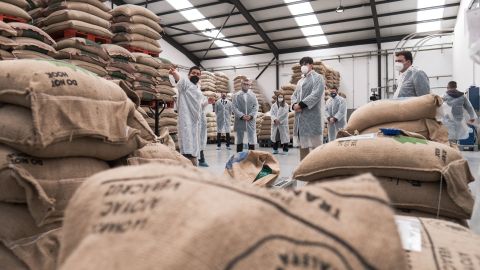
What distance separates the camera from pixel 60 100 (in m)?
1.39

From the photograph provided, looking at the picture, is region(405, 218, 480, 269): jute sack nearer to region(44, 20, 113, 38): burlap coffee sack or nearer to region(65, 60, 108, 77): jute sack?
region(65, 60, 108, 77): jute sack

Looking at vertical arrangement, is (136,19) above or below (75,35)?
above

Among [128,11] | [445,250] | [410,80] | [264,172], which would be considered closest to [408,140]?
[445,250]

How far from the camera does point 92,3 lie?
4.36 metres

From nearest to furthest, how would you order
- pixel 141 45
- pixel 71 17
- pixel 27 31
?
1. pixel 27 31
2. pixel 71 17
3. pixel 141 45

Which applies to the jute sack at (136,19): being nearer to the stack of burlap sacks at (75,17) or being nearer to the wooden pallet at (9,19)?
the stack of burlap sacks at (75,17)

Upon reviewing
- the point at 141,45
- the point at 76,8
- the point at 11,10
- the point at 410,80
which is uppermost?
the point at 76,8

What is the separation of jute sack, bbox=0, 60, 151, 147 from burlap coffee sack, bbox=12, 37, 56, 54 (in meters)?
1.99

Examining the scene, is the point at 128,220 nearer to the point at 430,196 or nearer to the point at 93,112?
the point at 93,112

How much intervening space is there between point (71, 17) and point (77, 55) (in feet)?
1.55

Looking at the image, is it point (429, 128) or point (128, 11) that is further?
point (128, 11)

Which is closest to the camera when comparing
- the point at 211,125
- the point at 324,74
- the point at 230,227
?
the point at 230,227

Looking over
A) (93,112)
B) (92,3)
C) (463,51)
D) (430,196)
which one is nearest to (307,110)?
(92,3)

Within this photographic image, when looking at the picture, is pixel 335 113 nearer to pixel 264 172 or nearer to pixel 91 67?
pixel 91 67
